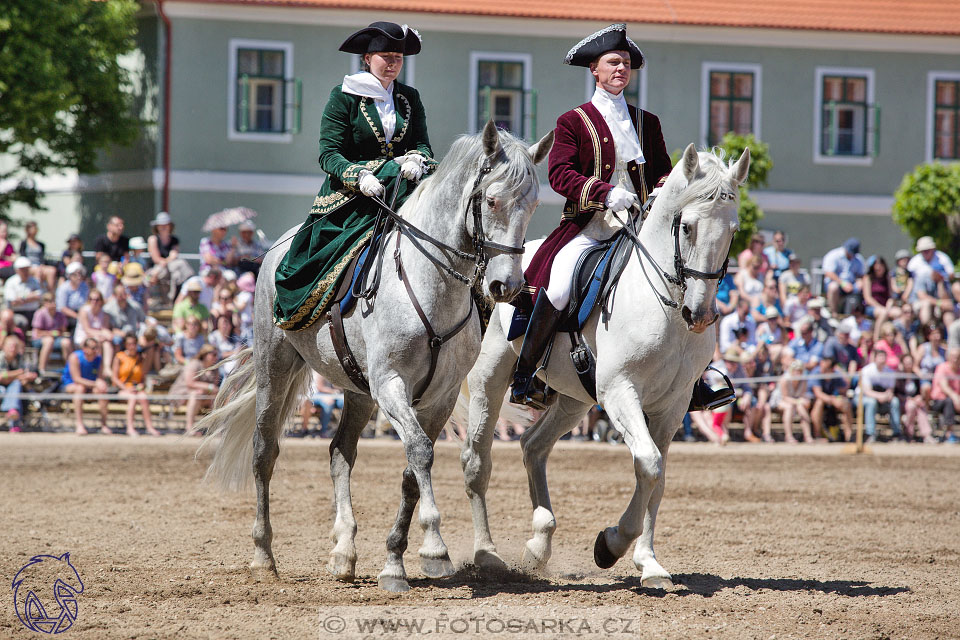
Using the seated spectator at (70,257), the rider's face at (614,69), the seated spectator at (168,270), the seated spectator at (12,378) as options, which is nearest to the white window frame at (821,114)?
the seated spectator at (168,270)

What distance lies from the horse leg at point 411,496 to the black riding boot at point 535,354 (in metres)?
1.00

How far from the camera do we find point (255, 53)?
25.5m

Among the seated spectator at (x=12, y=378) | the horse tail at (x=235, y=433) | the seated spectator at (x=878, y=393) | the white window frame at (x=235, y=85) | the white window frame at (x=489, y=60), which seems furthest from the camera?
the white window frame at (x=489, y=60)

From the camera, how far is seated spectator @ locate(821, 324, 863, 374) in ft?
53.4

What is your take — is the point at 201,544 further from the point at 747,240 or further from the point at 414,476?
the point at 747,240

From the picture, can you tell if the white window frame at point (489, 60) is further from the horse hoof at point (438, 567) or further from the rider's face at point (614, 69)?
the horse hoof at point (438, 567)

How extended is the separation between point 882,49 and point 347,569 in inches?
974

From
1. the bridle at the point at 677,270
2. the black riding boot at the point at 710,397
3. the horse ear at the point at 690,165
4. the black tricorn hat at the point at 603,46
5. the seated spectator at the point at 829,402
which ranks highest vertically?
the black tricorn hat at the point at 603,46

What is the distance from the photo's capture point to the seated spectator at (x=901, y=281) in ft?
60.4

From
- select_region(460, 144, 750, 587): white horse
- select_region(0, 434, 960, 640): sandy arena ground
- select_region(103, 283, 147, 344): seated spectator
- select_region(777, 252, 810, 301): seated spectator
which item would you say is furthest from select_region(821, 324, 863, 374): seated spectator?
select_region(460, 144, 750, 587): white horse

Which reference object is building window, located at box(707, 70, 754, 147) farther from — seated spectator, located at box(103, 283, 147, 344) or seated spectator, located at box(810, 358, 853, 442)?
seated spectator, located at box(103, 283, 147, 344)

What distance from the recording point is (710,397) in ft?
23.5

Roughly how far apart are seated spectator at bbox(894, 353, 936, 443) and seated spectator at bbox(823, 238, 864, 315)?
2457 mm

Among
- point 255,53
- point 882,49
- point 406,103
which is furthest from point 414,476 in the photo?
point 882,49
